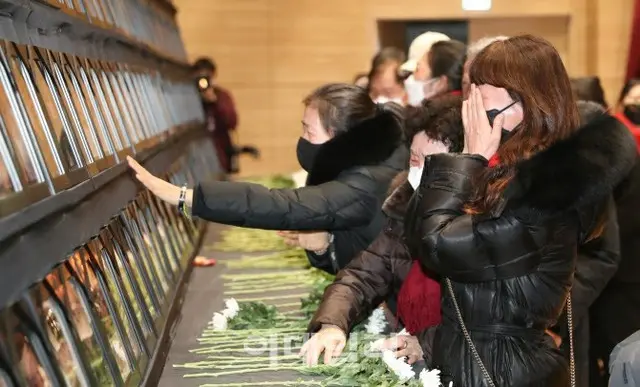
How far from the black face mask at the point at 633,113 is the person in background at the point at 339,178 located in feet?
5.15

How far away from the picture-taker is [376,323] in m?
2.59

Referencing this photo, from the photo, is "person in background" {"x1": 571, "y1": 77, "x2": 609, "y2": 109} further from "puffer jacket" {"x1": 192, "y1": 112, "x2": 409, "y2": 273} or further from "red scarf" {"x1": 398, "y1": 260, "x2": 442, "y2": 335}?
"red scarf" {"x1": 398, "y1": 260, "x2": 442, "y2": 335}

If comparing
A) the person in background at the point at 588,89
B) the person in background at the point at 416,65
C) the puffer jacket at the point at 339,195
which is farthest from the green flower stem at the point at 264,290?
the person in background at the point at 588,89

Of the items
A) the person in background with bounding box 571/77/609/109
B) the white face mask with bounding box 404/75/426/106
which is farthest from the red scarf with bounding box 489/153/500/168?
the person in background with bounding box 571/77/609/109

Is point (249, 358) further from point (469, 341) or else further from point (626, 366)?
point (626, 366)

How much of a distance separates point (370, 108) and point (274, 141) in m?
6.99

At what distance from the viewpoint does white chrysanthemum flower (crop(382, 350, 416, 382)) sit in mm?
2043

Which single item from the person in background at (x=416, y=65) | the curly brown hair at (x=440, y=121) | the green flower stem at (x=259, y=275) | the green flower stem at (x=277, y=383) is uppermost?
the curly brown hair at (x=440, y=121)

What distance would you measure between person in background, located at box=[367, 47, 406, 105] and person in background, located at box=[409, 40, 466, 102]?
1.04m

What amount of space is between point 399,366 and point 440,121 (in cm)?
69

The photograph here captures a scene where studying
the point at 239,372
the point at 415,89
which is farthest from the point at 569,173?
the point at 415,89

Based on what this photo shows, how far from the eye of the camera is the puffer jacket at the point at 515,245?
1921 millimetres

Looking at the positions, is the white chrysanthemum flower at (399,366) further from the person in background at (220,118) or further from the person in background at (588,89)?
the person in background at (220,118)

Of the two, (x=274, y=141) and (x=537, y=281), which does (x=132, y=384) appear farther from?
(x=274, y=141)
